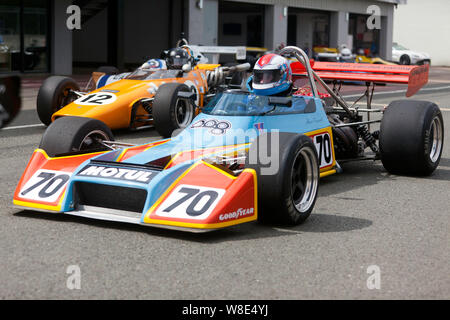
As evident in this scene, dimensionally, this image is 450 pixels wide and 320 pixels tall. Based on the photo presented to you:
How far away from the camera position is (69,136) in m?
6.32

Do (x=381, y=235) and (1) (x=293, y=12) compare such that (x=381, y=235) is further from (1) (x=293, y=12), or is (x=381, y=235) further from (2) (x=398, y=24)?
(2) (x=398, y=24)

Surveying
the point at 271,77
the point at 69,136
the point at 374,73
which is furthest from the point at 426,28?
the point at 69,136

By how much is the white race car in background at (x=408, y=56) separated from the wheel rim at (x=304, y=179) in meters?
37.5

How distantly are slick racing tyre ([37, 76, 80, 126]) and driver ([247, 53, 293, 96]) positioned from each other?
5406 mm

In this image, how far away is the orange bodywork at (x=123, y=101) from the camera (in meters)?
10.8

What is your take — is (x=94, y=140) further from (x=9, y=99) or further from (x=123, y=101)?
(x=123, y=101)

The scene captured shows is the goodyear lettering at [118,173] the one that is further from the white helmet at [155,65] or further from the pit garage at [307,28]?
the pit garage at [307,28]

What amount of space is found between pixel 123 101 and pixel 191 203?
250 inches

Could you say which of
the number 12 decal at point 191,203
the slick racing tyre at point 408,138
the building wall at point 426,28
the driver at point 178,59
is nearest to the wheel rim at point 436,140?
the slick racing tyre at point 408,138

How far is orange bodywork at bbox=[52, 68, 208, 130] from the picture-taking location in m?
10.8

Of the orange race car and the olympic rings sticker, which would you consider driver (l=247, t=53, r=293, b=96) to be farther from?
the orange race car

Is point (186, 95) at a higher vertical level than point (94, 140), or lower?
higher

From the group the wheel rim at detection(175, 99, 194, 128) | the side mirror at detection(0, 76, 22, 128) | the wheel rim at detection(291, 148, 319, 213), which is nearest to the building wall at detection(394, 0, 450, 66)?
the wheel rim at detection(175, 99, 194, 128)

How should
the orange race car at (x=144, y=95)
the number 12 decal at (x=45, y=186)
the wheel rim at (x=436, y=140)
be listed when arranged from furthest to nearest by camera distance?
the orange race car at (x=144, y=95) → the wheel rim at (x=436, y=140) → the number 12 decal at (x=45, y=186)
